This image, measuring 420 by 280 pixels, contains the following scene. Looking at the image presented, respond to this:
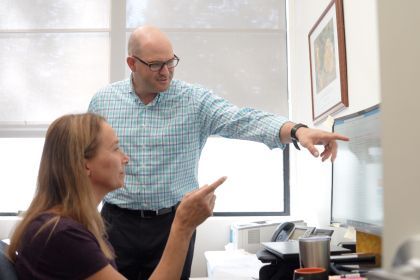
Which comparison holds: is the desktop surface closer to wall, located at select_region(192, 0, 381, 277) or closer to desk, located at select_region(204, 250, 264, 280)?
desk, located at select_region(204, 250, 264, 280)

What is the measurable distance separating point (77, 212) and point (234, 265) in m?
1.12

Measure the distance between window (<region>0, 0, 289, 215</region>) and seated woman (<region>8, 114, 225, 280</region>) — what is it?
6.01ft

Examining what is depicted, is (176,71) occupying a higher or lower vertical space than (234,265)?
higher

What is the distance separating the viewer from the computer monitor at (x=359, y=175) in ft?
3.88

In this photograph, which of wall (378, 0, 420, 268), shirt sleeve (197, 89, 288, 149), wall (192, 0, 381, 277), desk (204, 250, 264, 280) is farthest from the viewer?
desk (204, 250, 264, 280)

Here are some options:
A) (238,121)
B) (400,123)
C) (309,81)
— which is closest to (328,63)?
(309,81)

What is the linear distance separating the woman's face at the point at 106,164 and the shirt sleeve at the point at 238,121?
1.69ft

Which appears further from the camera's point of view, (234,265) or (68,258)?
(234,265)

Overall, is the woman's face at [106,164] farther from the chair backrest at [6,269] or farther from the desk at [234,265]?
the desk at [234,265]

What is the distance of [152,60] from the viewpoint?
1790 mm

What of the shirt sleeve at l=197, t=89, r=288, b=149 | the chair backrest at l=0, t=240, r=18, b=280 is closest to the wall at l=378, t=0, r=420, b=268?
the chair backrest at l=0, t=240, r=18, b=280

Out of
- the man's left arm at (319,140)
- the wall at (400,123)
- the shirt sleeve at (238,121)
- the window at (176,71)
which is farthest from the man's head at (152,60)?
the wall at (400,123)

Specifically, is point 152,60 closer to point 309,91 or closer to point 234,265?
point 234,265

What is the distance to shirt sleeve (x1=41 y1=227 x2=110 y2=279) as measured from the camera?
3.50ft
